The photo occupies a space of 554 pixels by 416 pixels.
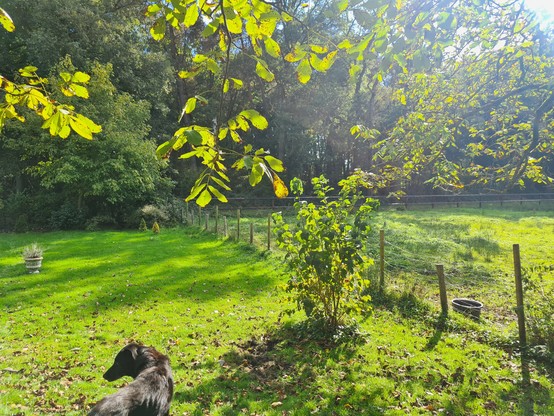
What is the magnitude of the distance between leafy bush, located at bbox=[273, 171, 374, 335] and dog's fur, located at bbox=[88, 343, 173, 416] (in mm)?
2436

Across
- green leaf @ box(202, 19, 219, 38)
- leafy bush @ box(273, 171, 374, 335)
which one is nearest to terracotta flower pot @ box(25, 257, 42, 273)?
leafy bush @ box(273, 171, 374, 335)

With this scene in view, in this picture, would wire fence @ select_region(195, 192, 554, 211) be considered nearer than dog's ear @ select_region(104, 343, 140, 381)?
Answer: No

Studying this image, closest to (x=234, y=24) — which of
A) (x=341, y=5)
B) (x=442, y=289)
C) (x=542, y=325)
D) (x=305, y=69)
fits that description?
(x=305, y=69)

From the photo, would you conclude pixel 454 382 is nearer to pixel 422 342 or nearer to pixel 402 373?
pixel 402 373

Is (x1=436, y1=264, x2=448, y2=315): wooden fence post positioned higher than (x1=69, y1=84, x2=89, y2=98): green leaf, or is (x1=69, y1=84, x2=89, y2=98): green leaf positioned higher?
(x1=69, y1=84, x2=89, y2=98): green leaf

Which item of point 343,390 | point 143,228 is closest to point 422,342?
point 343,390

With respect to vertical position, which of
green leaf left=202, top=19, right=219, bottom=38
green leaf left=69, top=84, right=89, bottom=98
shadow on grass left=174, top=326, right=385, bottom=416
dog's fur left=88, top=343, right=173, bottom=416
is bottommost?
shadow on grass left=174, top=326, right=385, bottom=416

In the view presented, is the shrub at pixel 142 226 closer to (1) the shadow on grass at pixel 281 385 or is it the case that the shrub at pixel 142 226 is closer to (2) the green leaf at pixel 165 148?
(1) the shadow on grass at pixel 281 385

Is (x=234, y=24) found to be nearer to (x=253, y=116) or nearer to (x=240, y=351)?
(x=253, y=116)

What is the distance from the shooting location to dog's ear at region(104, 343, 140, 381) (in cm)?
360

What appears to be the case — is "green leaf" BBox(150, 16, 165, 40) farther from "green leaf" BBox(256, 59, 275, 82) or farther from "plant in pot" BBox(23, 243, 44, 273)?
"plant in pot" BBox(23, 243, 44, 273)

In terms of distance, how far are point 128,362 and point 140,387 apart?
817 mm

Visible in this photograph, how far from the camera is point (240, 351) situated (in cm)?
507

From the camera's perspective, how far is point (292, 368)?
15.0ft
